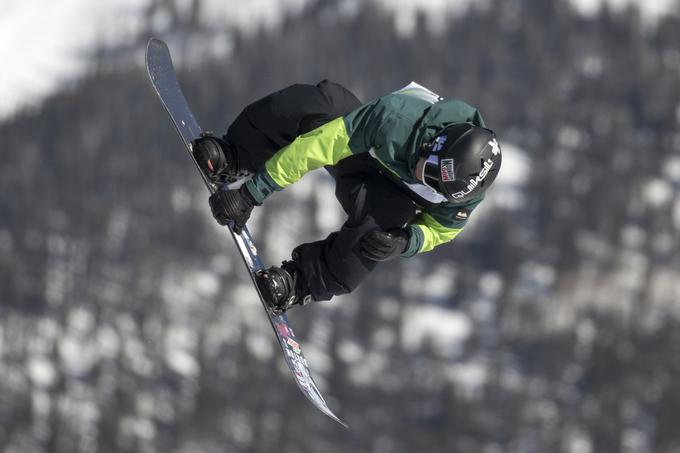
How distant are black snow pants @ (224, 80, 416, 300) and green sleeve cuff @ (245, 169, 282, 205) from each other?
803 mm

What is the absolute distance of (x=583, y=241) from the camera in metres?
133

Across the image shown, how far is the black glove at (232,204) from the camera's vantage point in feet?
35.3

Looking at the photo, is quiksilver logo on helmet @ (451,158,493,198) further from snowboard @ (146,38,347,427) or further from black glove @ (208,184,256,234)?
snowboard @ (146,38,347,427)

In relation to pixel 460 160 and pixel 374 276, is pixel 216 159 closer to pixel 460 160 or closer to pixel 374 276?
pixel 460 160

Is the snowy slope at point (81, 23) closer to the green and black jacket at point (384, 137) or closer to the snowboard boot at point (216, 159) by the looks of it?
the snowboard boot at point (216, 159)

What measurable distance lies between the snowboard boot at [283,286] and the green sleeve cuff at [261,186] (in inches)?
30.0

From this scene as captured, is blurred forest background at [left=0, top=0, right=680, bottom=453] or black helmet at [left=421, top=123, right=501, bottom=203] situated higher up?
black helmet at [left=421, top=123, right=501, bottom=203]

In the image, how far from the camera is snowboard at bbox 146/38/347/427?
471 inches

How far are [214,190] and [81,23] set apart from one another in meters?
176

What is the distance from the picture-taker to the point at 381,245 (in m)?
10.3

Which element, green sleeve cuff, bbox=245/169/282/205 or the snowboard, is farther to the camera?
the snowboard

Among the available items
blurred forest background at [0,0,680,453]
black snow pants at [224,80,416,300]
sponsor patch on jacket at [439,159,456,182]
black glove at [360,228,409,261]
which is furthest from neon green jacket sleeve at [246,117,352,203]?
blurred forest background at [0,0,680,453]

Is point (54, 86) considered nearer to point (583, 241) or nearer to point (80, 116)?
point (80, 116)

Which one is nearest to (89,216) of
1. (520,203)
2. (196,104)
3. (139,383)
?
(196,104)
